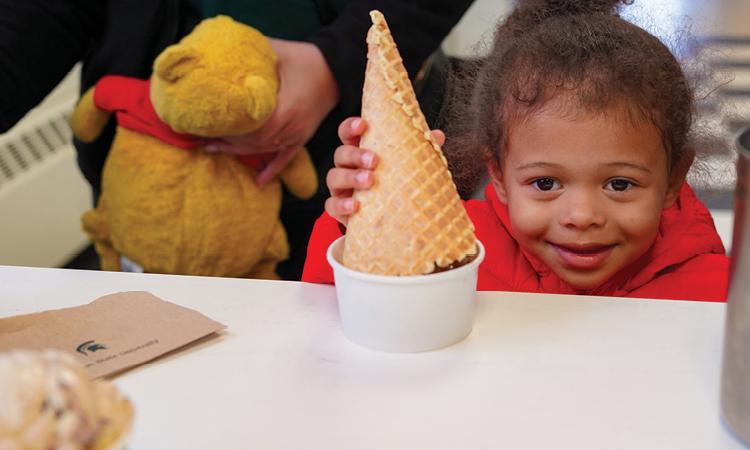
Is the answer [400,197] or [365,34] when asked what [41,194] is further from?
[400,197]

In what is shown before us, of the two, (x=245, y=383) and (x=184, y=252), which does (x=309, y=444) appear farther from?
(x=184, y=252)

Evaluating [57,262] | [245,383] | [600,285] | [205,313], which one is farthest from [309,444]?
[57,262]

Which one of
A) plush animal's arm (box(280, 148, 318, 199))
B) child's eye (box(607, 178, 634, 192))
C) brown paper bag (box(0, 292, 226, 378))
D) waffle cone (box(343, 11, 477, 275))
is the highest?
waffle cone (box(343, 11, 477, 275))

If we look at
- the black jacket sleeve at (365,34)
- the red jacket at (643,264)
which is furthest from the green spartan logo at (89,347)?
the black jacket sleeve at (365,34)

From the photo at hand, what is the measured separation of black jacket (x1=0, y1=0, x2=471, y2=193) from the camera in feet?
4.14

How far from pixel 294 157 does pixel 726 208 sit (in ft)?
3.29

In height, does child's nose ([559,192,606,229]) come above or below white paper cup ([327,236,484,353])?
below

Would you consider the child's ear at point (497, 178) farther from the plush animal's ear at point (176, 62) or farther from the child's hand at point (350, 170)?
the plush animal's ear at point (176, 62)

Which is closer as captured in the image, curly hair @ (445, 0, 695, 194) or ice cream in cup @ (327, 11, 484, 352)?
ice cream in cup @ (327, 11, 484, 352)

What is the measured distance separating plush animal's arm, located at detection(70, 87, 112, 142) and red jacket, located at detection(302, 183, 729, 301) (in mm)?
484

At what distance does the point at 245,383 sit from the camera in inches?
21.2

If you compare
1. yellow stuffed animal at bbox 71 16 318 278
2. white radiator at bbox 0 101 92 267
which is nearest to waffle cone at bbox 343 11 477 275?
yellow stuffed animal at bbox 71 16 318 278

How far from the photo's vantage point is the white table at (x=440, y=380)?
479 millimetres

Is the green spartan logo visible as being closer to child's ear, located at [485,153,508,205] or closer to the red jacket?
the red jacket
